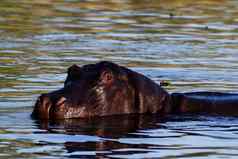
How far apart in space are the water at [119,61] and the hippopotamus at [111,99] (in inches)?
6.3

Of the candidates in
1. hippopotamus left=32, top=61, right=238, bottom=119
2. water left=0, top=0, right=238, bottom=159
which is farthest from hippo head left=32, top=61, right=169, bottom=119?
water left=0, top=0, right=238, bottom=159

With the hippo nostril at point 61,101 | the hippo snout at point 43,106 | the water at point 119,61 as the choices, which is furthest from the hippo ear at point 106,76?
the hippo snout at point 43,106

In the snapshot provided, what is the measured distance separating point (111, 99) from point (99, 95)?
19 centimetres

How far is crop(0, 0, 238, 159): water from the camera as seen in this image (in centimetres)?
1021

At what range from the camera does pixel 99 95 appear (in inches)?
472

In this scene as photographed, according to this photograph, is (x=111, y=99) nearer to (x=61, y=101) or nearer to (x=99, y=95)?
(x=99, y=95)

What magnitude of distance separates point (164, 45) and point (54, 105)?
28.0 ft

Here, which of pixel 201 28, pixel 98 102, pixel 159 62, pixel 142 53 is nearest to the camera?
pixel 98 102

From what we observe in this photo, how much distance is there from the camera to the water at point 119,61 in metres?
10.2

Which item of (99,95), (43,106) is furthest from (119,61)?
(43,106)

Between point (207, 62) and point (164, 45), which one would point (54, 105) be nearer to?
point (207, 62)

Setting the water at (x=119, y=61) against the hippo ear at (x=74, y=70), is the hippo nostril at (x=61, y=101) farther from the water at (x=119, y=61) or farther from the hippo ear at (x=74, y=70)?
the hippo ear at (x=74, y=70)

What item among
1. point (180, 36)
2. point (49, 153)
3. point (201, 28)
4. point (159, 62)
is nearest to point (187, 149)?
point (49, 153)

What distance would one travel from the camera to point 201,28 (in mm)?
23609
